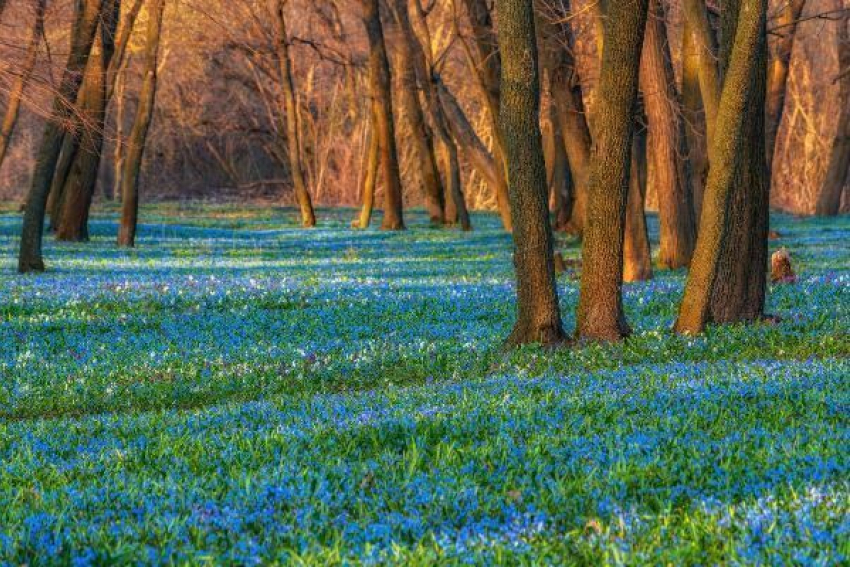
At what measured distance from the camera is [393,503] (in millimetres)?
6105

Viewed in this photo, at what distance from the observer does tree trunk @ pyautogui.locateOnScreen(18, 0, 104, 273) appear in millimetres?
24125

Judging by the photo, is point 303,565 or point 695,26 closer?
point 303,565

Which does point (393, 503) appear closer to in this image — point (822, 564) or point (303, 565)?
Result: point (303, 565)

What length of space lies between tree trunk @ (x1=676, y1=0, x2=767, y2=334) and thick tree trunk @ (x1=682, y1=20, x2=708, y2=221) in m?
11.5

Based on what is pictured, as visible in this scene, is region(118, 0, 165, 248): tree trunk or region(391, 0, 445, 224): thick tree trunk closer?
region(118, 0, 165, 248): tree trunk

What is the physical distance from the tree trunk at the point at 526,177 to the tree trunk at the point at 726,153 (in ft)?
5.53

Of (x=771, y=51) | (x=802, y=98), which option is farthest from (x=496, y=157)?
(x=802, y=98)

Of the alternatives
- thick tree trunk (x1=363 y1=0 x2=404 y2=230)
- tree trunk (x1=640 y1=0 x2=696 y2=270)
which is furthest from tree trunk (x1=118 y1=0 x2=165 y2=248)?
tree trunk (x1=640 y1=0 x2=696 y2=270)

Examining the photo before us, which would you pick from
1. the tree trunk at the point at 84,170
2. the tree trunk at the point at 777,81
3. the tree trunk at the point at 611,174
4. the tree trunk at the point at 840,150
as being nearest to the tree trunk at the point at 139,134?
the tree trunk at the point at 84,170

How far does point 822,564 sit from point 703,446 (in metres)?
2.35

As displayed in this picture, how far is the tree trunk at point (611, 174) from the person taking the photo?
13391mm

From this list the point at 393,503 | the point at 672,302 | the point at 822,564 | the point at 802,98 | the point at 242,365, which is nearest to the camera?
the point at 822,564

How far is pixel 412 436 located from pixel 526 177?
239 inches

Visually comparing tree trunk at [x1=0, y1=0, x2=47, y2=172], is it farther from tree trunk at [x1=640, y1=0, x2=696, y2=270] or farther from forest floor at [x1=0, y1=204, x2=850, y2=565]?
tree trunk at [x1=640, y1=0, x2=696, y2=270]
